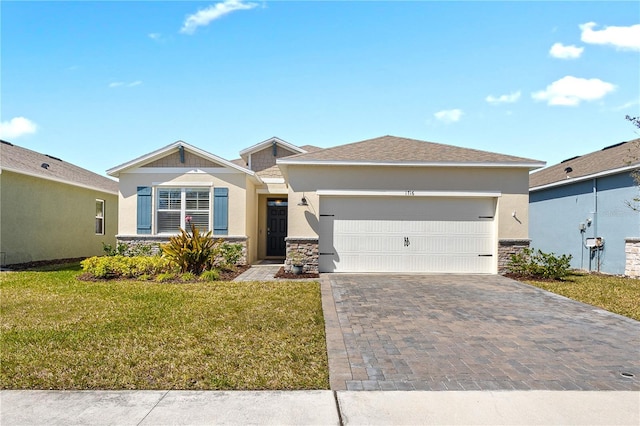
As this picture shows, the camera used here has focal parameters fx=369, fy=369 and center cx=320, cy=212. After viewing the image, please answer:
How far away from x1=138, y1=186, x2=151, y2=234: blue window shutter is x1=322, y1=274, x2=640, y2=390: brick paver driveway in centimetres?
777

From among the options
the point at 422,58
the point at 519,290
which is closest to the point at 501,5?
the point at 422,58

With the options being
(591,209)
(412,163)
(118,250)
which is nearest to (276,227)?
(118,250)

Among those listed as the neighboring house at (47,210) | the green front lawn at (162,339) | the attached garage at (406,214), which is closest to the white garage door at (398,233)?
the attached garage at (406,214)

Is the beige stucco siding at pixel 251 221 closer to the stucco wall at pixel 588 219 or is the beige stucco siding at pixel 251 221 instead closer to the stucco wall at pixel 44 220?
the stucco wall at pixel 44 220

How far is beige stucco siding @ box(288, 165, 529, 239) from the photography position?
11.1 meters

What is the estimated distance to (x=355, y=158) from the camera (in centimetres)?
1102

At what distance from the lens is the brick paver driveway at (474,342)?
3.76m

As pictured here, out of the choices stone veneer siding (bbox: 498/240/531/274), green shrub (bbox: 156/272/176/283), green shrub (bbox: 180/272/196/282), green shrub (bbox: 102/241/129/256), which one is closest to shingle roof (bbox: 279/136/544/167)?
stone veneer siding (bbox: 498/240/531/274)

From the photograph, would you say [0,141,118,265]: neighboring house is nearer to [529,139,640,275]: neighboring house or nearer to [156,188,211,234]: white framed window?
[156,188,211,234]: white framed window

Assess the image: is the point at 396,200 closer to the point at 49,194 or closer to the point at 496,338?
the point at 496,338

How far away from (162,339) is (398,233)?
778cm

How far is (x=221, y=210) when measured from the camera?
12.8 m

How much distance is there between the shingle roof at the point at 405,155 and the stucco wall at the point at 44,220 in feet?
31.4

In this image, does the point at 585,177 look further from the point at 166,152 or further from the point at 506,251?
the point at 166,152
